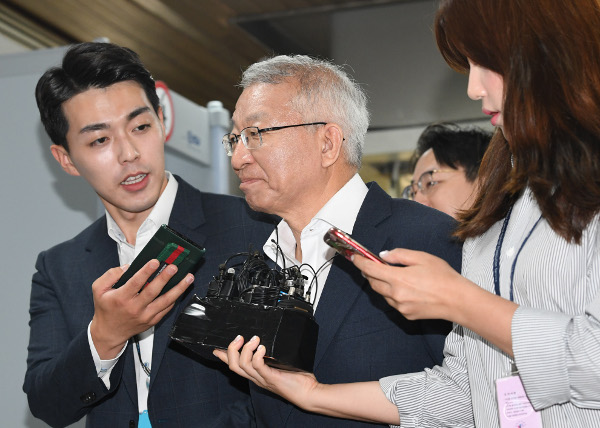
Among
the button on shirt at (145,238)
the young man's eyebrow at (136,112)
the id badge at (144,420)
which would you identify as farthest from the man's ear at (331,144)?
the id badge at (144,420)

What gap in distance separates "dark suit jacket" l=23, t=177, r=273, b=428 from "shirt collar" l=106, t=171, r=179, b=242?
0.03 meters

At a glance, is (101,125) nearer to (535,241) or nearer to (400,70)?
(535,241)

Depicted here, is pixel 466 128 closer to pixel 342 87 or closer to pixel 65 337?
pixel 342 87

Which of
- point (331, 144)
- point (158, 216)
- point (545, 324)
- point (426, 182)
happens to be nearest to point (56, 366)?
point (158, 216)

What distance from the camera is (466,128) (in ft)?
11.5

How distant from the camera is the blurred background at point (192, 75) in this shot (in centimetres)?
310

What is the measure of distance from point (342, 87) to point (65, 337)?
46.7 inches

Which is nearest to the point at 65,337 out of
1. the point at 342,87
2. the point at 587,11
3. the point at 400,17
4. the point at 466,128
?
the point at 342,87

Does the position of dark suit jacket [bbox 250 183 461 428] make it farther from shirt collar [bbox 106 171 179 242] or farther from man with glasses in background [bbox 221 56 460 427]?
shirt collar [bbox 106 171 179 242]

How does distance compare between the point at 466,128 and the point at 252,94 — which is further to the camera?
the point at 466,128

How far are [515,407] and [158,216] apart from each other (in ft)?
4.51

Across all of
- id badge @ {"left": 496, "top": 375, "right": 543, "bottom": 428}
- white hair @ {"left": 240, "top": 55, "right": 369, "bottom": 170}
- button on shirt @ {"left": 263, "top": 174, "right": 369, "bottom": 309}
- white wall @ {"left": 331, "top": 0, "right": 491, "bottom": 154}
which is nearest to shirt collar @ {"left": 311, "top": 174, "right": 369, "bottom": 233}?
Answer: button on shirt @ {"left": 263, "top": 174, "right": 369, "bottom": 309}

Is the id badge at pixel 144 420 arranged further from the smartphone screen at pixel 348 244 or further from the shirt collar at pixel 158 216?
the smartphone screen at pixel 348 244

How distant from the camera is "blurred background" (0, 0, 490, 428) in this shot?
10.2 feet
